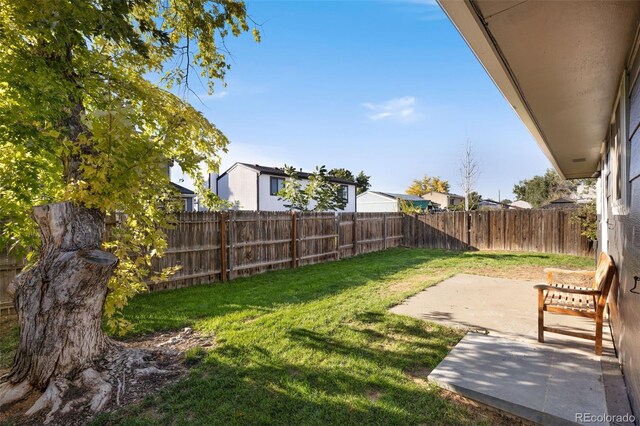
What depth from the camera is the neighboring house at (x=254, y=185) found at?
2159cm

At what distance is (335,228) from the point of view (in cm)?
1114

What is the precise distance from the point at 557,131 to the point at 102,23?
211 inches

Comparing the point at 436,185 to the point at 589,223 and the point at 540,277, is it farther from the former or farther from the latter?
the point at 540,277

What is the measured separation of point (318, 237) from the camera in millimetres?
10453

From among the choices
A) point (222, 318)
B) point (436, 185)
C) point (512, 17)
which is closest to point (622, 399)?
point (512, 17)

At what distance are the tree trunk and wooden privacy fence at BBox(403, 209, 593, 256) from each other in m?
13.4

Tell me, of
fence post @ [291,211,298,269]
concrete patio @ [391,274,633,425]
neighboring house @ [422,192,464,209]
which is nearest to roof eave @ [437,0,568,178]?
concrete patio @ [391,274,633,425]

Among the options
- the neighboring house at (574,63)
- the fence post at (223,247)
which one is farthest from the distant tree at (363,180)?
the neighboring house at (574,63)

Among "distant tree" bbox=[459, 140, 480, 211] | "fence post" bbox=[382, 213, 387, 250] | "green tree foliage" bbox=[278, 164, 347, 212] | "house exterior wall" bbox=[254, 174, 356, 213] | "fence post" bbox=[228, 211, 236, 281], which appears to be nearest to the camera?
"fence post" bbox=[228, 211, 236, 281]

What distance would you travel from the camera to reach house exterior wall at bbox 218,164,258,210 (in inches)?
865

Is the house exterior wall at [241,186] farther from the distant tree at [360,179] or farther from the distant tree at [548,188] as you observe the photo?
the distant tree at [548,188]

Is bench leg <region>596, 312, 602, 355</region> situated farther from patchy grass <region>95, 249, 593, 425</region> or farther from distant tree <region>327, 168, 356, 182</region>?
distant tree <region>327, 168, 356, 182</region>

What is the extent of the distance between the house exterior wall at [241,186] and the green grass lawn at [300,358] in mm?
15841

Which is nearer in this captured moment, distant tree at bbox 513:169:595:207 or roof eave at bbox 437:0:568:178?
roof eave at bbox 437:0:568:178
